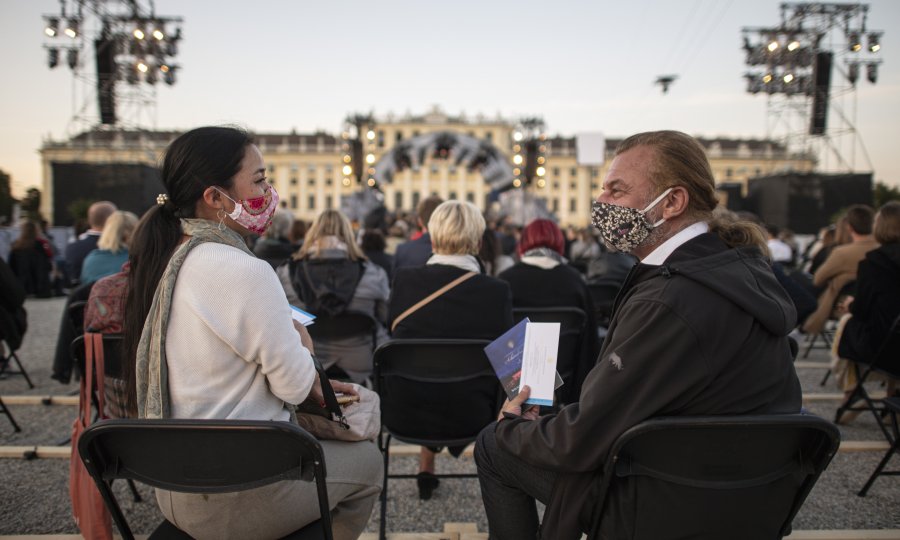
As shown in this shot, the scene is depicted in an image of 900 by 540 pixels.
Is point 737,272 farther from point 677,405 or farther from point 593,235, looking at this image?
point 593,235

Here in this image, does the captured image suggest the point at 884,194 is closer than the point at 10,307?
No

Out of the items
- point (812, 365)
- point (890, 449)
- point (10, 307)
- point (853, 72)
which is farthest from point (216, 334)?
point (853, 72)

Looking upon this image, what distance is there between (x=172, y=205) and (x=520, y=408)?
1365mm

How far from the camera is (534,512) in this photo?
6.37 ft

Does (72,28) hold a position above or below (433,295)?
above

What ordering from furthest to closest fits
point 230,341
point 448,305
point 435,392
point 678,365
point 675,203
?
1. point 448,305
2. point 435,392
3. point 675,203
4. point 230,341
5. point 678,365

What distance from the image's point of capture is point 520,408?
1.83 meters

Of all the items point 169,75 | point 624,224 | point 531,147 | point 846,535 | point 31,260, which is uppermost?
point 169,75

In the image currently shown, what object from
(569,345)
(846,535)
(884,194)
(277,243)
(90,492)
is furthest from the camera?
(884,194)

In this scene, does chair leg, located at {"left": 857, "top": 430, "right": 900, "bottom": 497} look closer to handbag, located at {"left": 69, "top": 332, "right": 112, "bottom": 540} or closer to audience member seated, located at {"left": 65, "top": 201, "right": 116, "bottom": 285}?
handbag, located at {"left": 69, "top": 332, "right": 112, "bottom": 540}

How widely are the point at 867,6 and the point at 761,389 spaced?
21.6m

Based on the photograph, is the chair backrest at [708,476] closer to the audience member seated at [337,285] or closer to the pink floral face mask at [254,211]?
the pink floral face mask at [254,211]

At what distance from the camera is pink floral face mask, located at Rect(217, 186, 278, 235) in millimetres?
1898

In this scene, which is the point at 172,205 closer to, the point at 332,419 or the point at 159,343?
the point at 159,343
